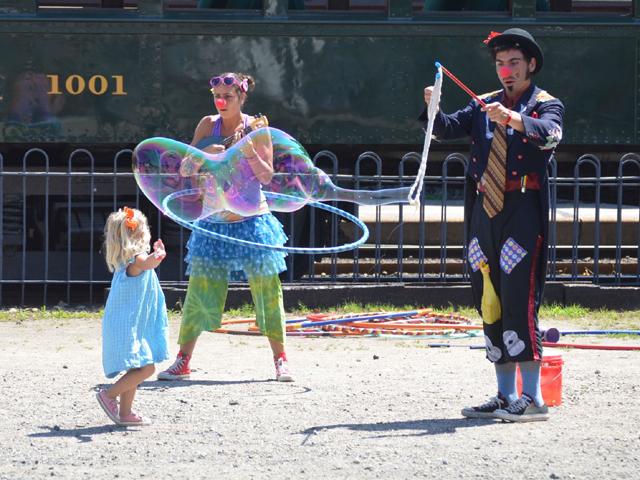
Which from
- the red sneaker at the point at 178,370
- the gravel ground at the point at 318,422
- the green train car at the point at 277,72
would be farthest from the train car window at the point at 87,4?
the red sneaker at the point at 178,370

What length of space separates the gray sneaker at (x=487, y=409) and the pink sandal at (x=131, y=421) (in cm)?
143

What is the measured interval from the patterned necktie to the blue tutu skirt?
143 cm

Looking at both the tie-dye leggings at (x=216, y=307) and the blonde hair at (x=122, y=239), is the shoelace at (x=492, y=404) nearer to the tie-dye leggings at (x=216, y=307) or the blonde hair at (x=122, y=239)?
the tie-dye leggings at (x=216, y=307)

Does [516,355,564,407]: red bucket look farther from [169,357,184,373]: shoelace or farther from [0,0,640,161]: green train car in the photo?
[0,0,640,161]: green train car

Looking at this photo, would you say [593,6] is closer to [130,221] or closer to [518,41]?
[518,41]

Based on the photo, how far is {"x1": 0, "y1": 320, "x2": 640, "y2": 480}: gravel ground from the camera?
4.93m

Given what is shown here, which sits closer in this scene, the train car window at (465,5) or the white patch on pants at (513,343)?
the white patch on pants at (513,343)

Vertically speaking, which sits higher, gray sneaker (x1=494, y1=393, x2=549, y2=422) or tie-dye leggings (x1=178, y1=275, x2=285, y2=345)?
tie-dye leggings (x1=178, y1=275, x2=285, y2=345)

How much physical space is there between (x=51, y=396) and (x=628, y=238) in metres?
6.30

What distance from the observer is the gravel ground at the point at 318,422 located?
194 inches

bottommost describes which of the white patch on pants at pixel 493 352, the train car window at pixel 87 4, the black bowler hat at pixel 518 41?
the white patch on pants at pixel 493 352

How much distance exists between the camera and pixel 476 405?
248 inches

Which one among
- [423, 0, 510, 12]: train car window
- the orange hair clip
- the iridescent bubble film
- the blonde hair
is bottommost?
the blonde hair

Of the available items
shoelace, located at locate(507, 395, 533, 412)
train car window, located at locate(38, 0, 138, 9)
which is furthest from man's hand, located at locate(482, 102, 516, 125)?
train car window, located at locate(38, 0, 138, 9)
